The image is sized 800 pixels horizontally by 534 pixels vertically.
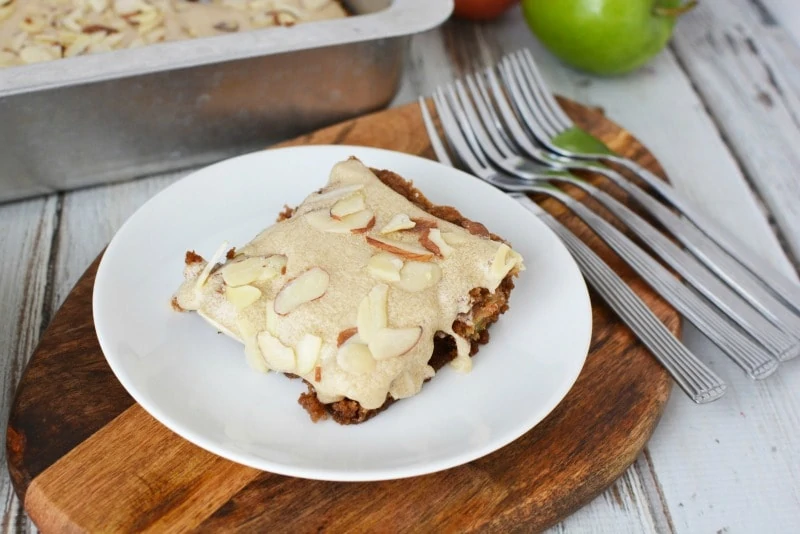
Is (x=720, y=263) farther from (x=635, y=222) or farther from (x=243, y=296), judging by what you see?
(x=243, y=296)


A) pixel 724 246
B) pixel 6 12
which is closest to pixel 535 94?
pixel 724 246

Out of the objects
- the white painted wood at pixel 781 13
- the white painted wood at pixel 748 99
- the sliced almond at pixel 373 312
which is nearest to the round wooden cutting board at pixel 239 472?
the sliced almond at pixel 373 312

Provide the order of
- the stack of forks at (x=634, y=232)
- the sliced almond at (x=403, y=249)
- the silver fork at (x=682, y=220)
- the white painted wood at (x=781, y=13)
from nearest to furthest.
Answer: the sliced almond at (x=403, y=249)
the stack of forks at (x=634, y=232)
the silver fork at (x=682, y=220)
the white painted wood at (x=781, y=13)

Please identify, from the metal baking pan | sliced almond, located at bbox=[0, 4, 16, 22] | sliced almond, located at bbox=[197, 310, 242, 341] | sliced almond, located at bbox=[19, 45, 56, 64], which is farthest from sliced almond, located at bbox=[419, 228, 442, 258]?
sliced almond, located at bbox=[0, 4, 16, 22]

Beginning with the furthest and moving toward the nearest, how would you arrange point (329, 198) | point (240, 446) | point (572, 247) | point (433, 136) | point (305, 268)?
1. point (433, 136)
2. point (572, 247)
3. point (329, 198)
4. point (305, 268)
5. point (240, 446)

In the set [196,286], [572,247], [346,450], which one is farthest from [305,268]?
[572,247]

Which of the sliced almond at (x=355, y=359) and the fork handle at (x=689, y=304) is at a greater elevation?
the sliced almond at (x=355, y=359)

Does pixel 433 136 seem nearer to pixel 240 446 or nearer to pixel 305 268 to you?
pixel 305 268

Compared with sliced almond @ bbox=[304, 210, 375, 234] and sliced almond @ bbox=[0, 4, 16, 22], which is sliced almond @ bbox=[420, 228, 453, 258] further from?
sliced almond @ bbox=[0, 4, 16, 22]

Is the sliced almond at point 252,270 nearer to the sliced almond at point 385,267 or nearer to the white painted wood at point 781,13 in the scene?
the sliced almond at point 385,267
